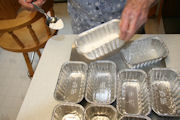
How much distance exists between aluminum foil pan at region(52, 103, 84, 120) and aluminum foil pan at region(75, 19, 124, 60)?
0.21m

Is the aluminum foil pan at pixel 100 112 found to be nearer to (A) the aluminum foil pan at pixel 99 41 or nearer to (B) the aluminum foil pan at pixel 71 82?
(B) the aluminum foil pan at pixel 71 82

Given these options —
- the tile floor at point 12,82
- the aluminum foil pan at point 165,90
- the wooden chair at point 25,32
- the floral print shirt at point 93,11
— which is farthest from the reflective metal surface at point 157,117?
the tile floor at point 12,82

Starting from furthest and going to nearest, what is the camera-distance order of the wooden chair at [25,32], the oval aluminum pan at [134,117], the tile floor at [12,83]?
1. the tile floor at [12,83]
2. the wooden chair at [25,32]
3. the oval aluminum pan at [134,117]

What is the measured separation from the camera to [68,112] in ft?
2.11

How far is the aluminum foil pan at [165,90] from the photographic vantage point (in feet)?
2.03

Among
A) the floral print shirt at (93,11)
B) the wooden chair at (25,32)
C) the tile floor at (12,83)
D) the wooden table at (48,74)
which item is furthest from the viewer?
the tile floor at (12,83)

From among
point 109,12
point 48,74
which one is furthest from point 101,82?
point 109,12

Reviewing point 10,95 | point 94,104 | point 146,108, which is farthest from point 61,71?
point 10,95

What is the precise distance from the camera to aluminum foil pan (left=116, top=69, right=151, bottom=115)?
2.05 feet

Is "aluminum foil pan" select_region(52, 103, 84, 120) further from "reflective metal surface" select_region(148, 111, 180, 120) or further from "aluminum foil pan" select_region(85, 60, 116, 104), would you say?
"reflective metal surface" select_region(148, 111, 180, 120)

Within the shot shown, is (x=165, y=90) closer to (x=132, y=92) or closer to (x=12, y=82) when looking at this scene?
(x=132, y=92)

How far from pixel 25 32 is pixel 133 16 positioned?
0.89 m

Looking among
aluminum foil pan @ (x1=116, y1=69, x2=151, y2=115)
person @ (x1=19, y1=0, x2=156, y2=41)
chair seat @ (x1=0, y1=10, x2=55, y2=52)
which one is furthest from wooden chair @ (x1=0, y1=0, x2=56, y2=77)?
aluminum foil pan @ (x1=116, y1=69, x2=151, y2=115)

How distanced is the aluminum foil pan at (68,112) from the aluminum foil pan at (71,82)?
0.14 ft
